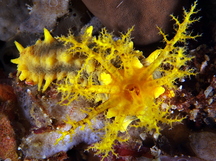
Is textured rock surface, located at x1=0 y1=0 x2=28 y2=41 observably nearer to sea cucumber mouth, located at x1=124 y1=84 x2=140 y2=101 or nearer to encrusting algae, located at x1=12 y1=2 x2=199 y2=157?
encrusting algae, located at x1=12 y1=2 x2=199 y2=157

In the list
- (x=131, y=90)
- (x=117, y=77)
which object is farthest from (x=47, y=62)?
(x=131, y=90)

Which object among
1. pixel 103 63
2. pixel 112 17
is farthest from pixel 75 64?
pixel 112 17

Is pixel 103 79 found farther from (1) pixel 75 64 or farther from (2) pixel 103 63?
(1) pixel 75 64

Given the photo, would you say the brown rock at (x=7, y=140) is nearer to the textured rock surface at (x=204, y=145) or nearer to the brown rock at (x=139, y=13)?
the brown rock at (x=139, y=13)

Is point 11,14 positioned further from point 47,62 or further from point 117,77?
point 117,77

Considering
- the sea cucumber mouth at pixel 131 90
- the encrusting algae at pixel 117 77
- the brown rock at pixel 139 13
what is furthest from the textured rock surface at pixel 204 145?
the brown rock at pixel 139 13

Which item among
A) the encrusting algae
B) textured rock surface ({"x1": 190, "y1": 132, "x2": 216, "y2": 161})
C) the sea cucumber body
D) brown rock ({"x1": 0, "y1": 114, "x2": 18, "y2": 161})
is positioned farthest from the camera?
brown rock ({"x1": 0, "y1": 114, "x2": 18, "y2": 161})

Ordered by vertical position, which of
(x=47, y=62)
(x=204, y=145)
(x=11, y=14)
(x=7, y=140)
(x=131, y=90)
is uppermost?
(x=11, y=14)

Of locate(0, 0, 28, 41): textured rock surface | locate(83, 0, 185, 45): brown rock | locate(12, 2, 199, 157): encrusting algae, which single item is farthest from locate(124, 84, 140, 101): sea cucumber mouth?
locate(0, 0, 28, 41): textured rock surface
